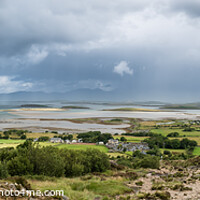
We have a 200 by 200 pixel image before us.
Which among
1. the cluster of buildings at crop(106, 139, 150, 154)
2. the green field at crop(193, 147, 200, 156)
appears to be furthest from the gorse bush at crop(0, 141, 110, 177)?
the green field at crop(193, 147, 200, 156)

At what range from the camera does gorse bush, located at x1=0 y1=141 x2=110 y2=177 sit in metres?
25.8

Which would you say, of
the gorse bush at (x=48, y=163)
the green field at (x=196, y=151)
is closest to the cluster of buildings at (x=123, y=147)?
the green field at (x=196, y=151)

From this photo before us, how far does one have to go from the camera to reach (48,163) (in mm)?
27594

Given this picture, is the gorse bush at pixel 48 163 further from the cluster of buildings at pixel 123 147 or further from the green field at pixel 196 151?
the green field at pixel 196 151

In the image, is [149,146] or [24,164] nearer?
[24,164]

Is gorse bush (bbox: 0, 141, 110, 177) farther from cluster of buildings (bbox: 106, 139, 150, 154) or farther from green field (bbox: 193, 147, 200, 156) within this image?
green field (bbox: 193, 147, 200, 156)

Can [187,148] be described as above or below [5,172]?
below

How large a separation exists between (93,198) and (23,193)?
5.60 meters

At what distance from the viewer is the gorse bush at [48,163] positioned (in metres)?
25.8

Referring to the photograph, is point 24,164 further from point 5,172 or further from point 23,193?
point 23,193

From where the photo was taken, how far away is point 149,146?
73.2 metres

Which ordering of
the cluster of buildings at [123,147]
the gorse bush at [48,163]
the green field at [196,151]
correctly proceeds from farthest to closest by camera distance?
1. the cluster of buildings at [123,147]
2. the green field at [196,151]
3. the gorse bush at [48,163]

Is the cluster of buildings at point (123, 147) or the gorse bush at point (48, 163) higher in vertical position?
the gorse bush at point (48, 163)

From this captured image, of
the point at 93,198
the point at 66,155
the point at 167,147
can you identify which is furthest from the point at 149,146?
the point at 93,198
